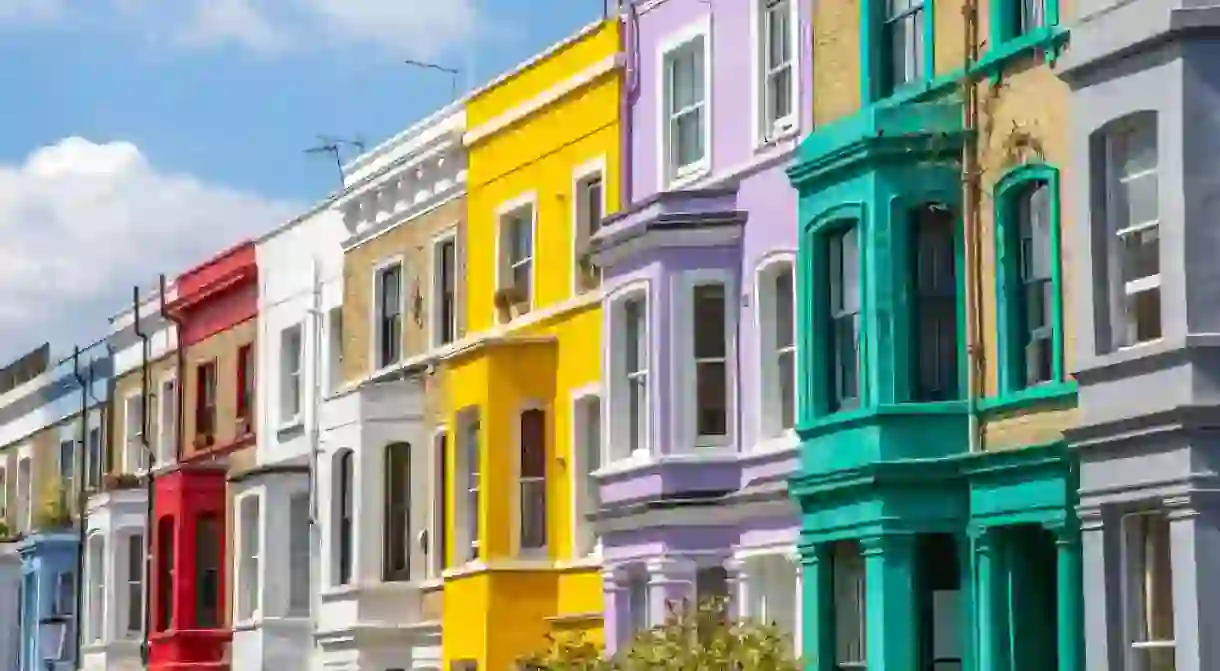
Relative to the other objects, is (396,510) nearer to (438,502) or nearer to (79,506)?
(438,502)

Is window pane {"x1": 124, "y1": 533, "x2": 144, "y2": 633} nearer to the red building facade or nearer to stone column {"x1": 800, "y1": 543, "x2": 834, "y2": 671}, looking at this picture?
the red building facade

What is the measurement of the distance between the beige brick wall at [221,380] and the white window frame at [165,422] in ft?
3.80

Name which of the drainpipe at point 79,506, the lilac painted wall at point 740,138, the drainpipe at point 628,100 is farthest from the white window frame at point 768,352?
the drainpipe at point 79,506

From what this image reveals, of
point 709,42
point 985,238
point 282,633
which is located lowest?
point 282,633

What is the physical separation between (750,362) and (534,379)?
19.6ft

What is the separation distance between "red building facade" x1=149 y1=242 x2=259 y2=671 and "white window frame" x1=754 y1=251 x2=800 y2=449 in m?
18.8

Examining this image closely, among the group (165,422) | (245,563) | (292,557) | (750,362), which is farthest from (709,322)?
(165,422)

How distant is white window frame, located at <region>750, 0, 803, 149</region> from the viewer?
33.0m

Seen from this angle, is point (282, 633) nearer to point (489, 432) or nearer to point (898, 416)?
point (489, 432)

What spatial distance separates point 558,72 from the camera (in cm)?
3866

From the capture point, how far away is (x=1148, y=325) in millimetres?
24484

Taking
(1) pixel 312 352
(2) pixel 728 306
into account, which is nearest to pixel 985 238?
(2) pixel 728 306

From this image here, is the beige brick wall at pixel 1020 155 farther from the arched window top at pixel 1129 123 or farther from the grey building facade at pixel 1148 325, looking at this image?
the arched window top at pixel 1129 123

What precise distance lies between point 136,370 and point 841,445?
30.1 meters
